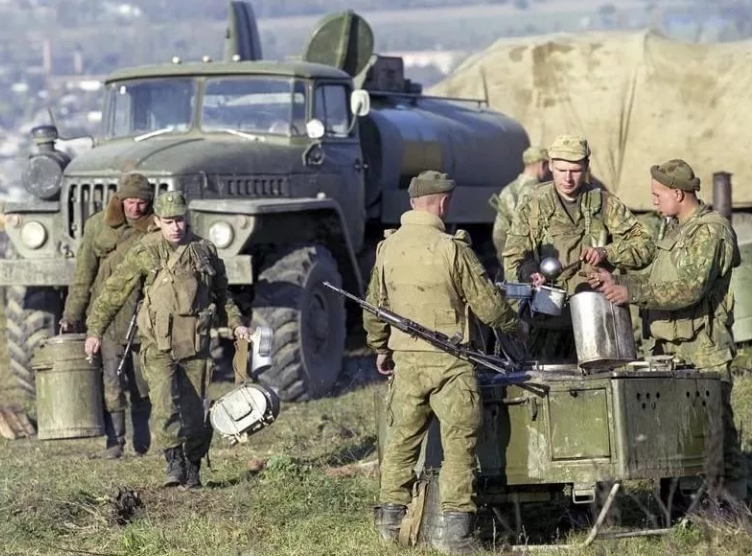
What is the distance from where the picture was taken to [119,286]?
397 inches

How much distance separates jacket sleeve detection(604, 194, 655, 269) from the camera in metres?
8.87

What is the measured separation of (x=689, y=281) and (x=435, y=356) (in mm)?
1239

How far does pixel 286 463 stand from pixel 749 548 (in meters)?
2.99

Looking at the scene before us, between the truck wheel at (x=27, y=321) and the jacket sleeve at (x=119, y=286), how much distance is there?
381 centimetres

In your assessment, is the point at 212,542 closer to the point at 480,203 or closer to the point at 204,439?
the point at 204,439

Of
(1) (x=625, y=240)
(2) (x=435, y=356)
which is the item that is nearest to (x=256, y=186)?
(1) (x=625, y=240)

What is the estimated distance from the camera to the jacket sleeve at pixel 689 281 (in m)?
8.39

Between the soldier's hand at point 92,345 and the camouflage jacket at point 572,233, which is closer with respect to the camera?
the camouflage jacket at point 572,233

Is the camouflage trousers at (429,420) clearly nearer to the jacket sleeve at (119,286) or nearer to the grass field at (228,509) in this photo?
the grass field at (228,509)

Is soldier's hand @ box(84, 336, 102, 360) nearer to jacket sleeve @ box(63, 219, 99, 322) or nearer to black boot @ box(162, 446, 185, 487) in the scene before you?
black boot @ box(162, 446, 185, 487)

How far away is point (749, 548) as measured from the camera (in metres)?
7.67

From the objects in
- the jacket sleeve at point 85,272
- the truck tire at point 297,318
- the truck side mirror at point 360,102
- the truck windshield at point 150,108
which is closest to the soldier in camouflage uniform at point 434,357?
the jacket sleeve at point 85,272

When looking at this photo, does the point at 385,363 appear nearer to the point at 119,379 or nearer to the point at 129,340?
the point at 129,340

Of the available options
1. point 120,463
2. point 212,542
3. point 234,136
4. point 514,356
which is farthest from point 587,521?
point 234,136
